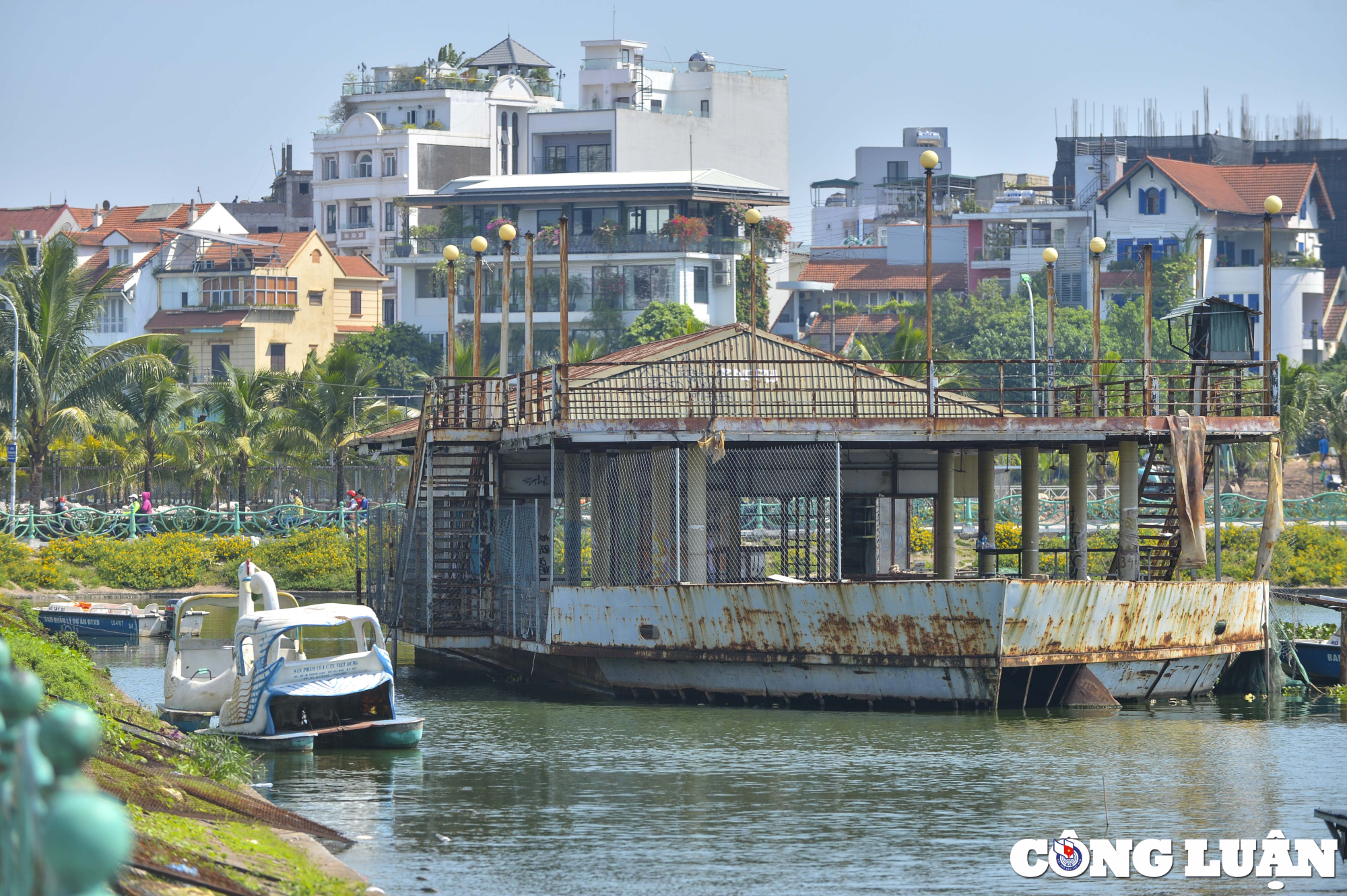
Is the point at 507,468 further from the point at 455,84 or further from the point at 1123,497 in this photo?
the point at 455,84

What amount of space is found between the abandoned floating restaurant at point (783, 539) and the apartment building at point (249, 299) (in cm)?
5862

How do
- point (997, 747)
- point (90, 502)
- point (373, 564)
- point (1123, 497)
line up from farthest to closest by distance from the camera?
point (90, 502) < point (373, 564) < point (1123, 497) < point (997, 747)

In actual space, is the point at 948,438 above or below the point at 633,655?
above

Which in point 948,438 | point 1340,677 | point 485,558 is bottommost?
point 1340,677

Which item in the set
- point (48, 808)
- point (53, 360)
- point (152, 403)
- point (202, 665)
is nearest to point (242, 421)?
point (152, 403)

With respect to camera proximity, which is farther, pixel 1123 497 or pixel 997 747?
pixel 1123 497

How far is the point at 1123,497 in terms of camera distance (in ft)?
91.0

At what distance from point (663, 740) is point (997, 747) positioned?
4181mm

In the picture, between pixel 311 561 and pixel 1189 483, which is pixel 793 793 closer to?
pixel 1189 483

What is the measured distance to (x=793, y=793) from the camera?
18.9 m

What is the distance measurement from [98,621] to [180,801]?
25633 millimetres

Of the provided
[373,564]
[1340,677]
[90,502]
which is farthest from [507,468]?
[90,502]

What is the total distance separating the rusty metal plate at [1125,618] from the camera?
2378cm

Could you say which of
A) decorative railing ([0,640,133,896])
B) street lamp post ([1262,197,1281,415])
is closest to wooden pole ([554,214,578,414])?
street lamp post ([1262,197,1281,415])
